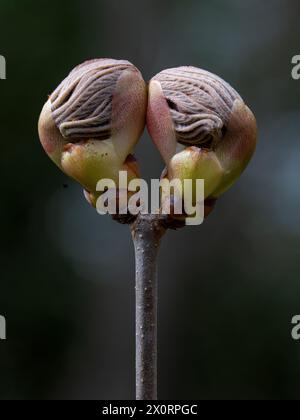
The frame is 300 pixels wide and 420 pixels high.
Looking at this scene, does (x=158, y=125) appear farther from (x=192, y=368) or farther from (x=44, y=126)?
(x=192, y=368)

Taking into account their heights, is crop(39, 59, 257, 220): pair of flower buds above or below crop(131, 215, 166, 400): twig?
above

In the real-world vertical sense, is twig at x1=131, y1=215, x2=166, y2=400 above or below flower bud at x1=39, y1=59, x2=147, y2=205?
below

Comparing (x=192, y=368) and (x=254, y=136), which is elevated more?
(x=192, y=368)

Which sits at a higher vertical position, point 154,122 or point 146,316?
point 154,122

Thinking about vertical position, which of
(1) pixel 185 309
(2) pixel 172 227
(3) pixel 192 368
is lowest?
(2) pixel 172 227
